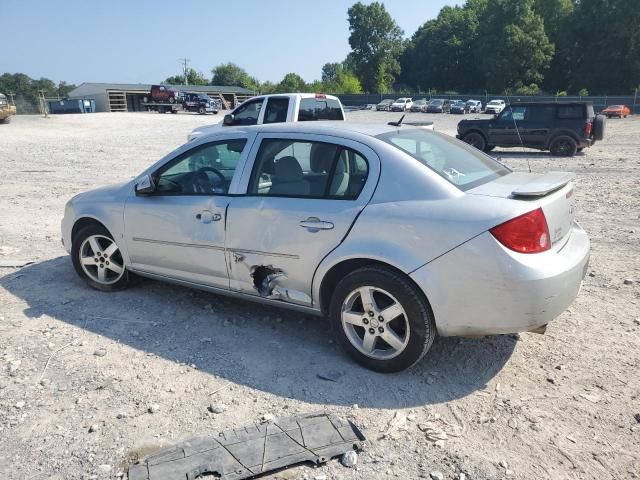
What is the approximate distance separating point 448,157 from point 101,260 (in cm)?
332

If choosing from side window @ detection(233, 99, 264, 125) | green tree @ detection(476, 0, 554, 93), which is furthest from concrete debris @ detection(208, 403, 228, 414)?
green tree @ detection(476, 0, 554, 93)

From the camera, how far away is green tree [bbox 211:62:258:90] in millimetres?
110875

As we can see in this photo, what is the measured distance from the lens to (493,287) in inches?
122

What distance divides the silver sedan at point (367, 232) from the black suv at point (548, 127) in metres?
13.5

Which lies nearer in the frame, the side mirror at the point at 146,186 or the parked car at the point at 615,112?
the side mirror at the point at 146,186

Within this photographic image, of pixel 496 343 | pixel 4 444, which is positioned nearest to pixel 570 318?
pixel 496 343

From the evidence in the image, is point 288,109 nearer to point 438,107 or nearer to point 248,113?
point 248,113

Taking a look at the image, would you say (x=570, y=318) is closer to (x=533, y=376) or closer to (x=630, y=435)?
(x=533, y=376)

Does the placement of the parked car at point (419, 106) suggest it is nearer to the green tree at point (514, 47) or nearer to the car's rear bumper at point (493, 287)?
the green tree at point (514, 47)

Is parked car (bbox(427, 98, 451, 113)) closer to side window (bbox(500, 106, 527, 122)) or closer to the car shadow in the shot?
side window (bbox(500, 106, 527, 122))

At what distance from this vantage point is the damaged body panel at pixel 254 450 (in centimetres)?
268

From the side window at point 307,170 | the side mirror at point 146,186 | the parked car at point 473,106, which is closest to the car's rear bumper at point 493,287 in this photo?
the side window at point 307,170

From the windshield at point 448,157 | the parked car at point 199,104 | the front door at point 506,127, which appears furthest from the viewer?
the parked car at point 199,104

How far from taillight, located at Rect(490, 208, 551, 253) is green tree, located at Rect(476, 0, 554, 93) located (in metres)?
80.8
